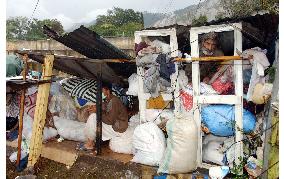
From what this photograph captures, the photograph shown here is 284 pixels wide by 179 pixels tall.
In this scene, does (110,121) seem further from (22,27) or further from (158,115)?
(22,27)

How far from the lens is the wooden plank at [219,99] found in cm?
510

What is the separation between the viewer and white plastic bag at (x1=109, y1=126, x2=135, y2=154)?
6613 mm

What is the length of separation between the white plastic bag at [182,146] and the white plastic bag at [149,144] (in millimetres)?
345

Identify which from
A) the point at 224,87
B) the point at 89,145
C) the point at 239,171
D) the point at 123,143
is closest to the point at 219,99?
the point at 224,87

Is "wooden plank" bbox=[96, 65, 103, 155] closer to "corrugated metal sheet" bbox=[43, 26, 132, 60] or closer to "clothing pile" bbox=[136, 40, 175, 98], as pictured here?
"corrugated metal sheet" bbox=[43, 26, 132, 60]

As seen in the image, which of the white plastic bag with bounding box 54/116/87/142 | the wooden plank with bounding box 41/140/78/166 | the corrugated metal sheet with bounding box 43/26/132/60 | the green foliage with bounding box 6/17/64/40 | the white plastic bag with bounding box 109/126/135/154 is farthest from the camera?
the green foliage with bounding box 6/17/64/40

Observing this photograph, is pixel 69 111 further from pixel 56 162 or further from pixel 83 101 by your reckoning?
pixel 56 162

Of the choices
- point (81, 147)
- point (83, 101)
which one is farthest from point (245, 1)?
point (81, 147)

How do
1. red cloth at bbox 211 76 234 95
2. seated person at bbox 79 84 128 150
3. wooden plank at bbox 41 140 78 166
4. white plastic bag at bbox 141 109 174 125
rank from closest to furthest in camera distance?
red cloth at bbox 211 76 234 95
white plastic bag at bbox 141 109 174 125
seated person at bbox 79 84 128 150
wooden plank at bbox 41 140 78 166

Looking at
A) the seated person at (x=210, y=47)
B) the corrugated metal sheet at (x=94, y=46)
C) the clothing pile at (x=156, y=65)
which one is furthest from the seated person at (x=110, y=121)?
the seated person at (x=210, y=47)

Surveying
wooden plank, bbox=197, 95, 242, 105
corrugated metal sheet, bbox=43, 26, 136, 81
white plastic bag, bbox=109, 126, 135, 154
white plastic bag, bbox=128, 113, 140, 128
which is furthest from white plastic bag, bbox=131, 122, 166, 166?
corrugated metal sheet, bbox=43, 26, 136, 81

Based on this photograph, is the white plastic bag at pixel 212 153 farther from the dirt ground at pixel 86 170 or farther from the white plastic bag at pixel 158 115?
the dirt ground at pixel 86 170

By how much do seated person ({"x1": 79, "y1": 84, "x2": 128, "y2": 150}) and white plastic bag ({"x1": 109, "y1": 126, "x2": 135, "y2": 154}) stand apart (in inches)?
4.5

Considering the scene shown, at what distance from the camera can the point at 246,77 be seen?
214 inches
